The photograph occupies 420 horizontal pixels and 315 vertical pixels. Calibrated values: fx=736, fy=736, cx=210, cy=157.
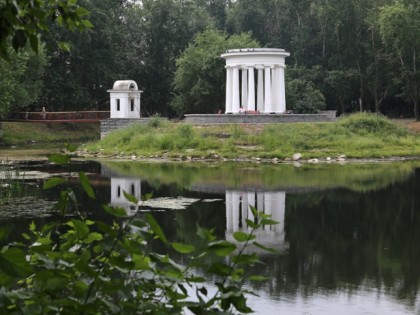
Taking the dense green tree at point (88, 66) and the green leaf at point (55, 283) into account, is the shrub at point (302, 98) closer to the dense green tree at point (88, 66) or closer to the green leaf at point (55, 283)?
the dense green tree at point (88, 66)

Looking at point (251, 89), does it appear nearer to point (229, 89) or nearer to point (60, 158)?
point (229, 89)

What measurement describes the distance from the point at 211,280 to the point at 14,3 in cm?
916

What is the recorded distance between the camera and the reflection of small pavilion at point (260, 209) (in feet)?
53.2

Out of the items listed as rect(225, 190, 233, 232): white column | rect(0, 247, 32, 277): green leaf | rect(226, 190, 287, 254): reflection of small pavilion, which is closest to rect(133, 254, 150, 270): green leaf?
rect(0, 247, 32, 277): green leaf

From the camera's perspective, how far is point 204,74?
179 ft

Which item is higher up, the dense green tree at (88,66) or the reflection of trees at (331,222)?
the dense green tree at (88,66)

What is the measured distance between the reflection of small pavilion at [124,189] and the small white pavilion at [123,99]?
21734 mm

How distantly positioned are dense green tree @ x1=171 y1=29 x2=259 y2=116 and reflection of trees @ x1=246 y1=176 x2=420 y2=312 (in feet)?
102

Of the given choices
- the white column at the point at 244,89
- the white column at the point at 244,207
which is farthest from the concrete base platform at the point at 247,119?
the white column at the point at 244,207

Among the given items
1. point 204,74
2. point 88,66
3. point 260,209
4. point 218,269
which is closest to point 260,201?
point 260,209

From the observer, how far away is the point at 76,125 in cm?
5966

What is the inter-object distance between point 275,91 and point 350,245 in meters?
32.7

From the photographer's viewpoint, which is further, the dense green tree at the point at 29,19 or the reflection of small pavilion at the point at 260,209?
the reflection of small pavilion at the point at 260,209

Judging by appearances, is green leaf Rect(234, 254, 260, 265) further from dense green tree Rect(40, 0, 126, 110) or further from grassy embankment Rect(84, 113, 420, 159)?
dense green tree Rect(40, 0, 126, 110)
